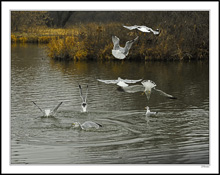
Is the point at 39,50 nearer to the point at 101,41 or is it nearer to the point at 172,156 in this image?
the point at 101,41

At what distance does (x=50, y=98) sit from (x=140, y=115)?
10.9ft

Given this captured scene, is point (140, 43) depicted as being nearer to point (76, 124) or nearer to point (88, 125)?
point (76, 124)

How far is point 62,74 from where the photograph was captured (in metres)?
18.2

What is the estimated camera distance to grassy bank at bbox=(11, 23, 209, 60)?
22812 millimetres

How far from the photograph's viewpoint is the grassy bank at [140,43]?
22.8 meters

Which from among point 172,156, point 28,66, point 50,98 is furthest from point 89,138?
point 28,66

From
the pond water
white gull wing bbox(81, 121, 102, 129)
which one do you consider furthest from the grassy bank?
white gull wing bbox(81, 121, 102, 129)

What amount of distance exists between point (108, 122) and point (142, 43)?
42.3 ft

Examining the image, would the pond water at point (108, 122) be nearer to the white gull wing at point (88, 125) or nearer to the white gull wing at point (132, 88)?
the white gull wing at point (88, 125)

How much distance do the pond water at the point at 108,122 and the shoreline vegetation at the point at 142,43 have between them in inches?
177

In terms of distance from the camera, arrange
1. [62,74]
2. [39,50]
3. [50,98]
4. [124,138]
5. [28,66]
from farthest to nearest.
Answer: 1. [39,50]
2. [28,66]
3. [62,74]
4. [50,98]
5. [124,138]

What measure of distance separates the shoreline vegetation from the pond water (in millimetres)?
4499

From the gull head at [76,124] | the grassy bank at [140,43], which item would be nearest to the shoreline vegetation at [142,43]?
the grassy bank at [140,43]

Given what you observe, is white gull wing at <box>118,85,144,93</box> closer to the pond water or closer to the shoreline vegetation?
the pond water
